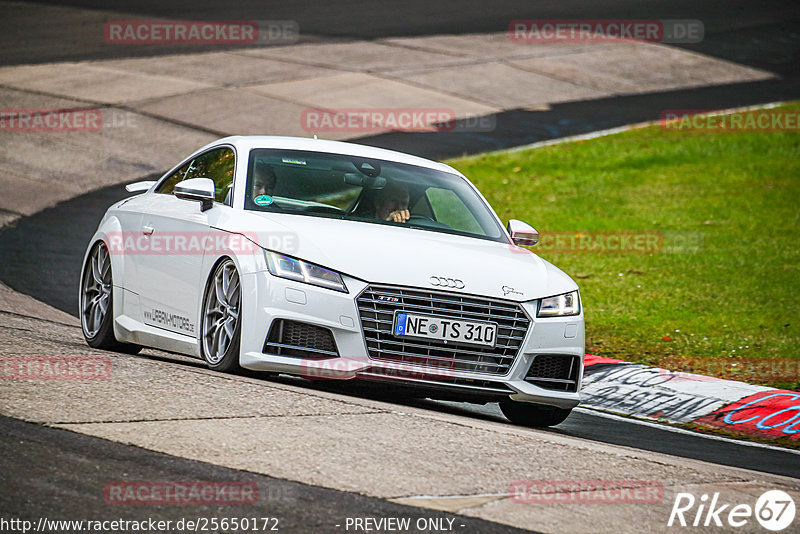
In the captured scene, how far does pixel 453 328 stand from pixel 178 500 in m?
2.58

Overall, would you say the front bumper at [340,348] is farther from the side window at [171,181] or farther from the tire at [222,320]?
the side window at [171,181]

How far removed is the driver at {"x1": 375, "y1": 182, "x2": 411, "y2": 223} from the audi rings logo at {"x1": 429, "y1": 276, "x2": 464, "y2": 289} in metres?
1.12

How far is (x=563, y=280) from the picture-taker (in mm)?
7953

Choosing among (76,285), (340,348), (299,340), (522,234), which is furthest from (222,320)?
(76,285)

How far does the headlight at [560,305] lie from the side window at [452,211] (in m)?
1.04

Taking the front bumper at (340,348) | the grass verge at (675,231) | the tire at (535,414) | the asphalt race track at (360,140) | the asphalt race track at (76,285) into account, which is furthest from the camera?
the grass verge at (675,231)

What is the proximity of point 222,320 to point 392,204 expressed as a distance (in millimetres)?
1503

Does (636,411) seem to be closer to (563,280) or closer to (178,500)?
(563,280)

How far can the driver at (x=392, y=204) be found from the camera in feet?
27.3

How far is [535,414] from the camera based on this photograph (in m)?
8.20

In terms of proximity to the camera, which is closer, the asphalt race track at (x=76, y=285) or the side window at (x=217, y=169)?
the asphalt race track at (x=76, y=285)

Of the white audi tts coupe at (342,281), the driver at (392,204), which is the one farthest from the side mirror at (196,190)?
the driver at (392,204)

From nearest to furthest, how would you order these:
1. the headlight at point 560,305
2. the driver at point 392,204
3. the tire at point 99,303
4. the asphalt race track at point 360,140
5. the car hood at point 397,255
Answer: the asphalt race track at point 360,140 < the car hood at point 397,255 < the headlight at point 560,305 < the driver at point 392,204 < the tire at point 99,303

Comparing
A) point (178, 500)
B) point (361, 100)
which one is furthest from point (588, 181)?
point (178, 500)
